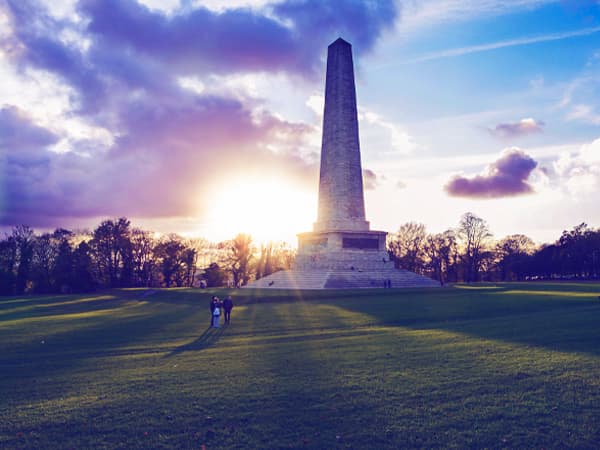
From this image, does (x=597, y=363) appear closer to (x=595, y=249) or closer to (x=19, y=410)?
(x=19, y=410)

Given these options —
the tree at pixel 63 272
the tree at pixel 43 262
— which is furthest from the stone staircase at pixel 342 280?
the tree at pixel 43 262

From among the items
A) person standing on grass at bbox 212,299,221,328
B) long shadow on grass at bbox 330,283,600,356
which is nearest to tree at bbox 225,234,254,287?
long shadow on grass at bbox 330,283,600,356

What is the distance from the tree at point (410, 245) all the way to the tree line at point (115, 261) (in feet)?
63.3

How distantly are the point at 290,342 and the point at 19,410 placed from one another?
806 centimetres

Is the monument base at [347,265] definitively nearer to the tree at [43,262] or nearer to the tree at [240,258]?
the tree at [240,258]

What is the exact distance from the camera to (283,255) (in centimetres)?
7612

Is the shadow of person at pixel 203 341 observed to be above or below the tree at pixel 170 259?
below

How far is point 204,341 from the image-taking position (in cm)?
1554

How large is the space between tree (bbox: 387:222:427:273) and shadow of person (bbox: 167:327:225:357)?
5648 cm

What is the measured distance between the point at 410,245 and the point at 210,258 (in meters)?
34.3

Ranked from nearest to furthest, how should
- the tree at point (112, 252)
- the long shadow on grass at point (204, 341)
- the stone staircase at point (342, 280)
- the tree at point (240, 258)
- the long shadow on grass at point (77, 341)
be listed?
the long shadow on grass at point (77, 341)
the long shadow on grass at point (204, 341)
the stone staircase at point (342, 280)
the tree at point (112, 252)
the tree at point (240, 258)

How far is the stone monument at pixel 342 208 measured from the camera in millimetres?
42250

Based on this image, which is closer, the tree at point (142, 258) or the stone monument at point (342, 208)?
the stone monument at point (342, 208)

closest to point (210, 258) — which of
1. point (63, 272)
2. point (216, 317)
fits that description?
point (63, 272)
